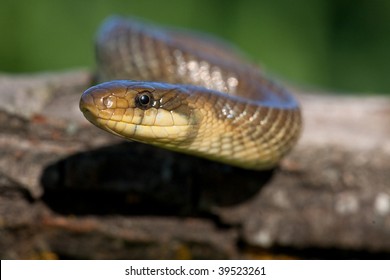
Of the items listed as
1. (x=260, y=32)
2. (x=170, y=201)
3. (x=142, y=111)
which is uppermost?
(x=260, y=32)

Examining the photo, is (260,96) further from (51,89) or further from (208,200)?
(51,89)

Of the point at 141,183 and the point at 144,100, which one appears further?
the point at 141,183

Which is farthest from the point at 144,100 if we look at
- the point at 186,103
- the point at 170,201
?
the point at 170,201

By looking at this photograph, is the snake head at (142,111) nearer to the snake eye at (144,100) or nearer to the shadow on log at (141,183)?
the snake eye at (144,100)

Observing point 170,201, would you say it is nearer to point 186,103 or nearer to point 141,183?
point 141,183

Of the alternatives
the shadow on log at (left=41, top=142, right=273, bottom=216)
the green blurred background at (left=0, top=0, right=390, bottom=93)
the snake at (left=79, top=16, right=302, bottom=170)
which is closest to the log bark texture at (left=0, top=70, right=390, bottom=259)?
the shadow on log at (left=41, top=142, right=273, bottom=216)

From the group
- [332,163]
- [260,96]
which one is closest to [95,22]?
[260,96]
